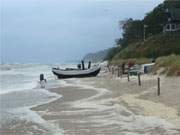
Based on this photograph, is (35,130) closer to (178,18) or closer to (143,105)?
(143,105)

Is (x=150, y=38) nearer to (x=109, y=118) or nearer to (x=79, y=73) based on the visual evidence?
(x=79, y=73)

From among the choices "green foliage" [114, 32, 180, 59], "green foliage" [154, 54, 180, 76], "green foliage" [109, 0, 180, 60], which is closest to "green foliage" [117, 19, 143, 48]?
"green foliage" [109, 0, 180, 60]

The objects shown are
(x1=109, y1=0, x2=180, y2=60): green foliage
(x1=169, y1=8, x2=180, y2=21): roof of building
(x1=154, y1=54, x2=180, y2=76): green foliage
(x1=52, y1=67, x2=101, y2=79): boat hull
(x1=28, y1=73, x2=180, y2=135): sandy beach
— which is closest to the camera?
(x1=28, y1=73, x2=180, y2=135): sandy beach

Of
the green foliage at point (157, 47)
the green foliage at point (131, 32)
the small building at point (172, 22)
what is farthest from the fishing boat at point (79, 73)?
the green foliage at point (131, 32)

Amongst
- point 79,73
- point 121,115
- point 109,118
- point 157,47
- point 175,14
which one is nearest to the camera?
point 109,118

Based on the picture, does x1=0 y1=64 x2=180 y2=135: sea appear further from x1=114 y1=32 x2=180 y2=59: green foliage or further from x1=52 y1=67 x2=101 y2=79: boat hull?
x1=114 y1=32 x2=180 y2=59: green foliage

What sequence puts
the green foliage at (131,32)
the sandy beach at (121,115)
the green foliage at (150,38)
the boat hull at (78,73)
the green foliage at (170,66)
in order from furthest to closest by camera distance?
the green foliage at (131,32) < the green foliage at (150,38) < the boat hull at (78,73) < the green foliage at (170,66) < the sandy beach at (121,115)

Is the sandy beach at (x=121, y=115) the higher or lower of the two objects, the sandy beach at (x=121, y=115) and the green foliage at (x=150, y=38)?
the lower

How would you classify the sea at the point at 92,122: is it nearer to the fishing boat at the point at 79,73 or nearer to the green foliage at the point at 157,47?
the fishing boat at the point at 79,73

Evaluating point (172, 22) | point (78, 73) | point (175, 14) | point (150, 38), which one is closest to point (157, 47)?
point (150, 38)

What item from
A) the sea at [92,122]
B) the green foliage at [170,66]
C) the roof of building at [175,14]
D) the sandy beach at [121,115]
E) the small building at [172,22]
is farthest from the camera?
the roof of building at [175,14]

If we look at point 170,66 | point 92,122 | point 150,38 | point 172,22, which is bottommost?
point 92,122

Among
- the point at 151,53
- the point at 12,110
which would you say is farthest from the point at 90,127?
the point at 151,53

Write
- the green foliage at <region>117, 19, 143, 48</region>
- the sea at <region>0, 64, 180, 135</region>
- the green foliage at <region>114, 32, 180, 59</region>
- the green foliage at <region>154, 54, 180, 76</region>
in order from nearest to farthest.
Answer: the sea at <region>0, 64, 180, 135</region>
the green foliage at <region>154, 54, 180, 76</region>
the green foliage at <region>114, 32, 180, 59</region>
the green foliage at <region>117, 19, 143, 48</region>
